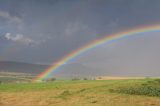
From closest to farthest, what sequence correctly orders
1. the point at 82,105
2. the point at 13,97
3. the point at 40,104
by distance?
the point at 82,105, the point at 40,104, the point at 13,97

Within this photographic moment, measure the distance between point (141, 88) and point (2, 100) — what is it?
2266 cm

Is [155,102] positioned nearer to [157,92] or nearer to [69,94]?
[157,92]

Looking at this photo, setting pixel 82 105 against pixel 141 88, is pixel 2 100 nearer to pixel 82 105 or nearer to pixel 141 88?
→ pixel 82 105

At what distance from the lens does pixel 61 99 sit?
152ft

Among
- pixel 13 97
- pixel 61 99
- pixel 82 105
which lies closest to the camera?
pixel 82 105

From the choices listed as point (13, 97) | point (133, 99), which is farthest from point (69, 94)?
point (133, 99)

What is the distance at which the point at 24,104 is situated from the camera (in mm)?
44656

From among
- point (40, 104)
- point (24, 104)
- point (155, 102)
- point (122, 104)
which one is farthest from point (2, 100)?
point (155, 102)

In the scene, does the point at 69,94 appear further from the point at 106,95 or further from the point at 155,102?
the point at 155,102

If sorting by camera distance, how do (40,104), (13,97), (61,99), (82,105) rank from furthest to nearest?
(13,97)
(61,99)
(40,104)
(82,105)

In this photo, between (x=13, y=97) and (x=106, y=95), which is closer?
(x=106, y=95)

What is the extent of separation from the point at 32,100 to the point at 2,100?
5.79 m

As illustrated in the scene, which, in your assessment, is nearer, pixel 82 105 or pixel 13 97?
pixel 82 105

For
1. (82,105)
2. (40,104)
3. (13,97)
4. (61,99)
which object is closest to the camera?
(82,105)
